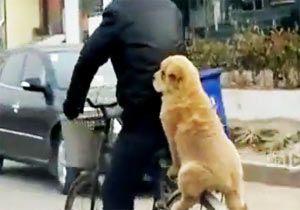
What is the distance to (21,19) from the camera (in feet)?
72.0

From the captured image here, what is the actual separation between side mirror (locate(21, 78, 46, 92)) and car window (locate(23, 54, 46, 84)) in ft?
0.30

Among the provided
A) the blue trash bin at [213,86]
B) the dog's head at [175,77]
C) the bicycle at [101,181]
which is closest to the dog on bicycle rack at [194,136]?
the dog's head at [175,77]

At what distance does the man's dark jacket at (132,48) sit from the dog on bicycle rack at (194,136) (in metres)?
0.13

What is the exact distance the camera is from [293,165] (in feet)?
33.8

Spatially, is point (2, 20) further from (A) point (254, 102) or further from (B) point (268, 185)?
(B) point (268, 185)

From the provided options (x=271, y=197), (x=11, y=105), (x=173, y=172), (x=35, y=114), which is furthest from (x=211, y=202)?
(x=11, y=105)

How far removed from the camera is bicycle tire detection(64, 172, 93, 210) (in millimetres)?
5477

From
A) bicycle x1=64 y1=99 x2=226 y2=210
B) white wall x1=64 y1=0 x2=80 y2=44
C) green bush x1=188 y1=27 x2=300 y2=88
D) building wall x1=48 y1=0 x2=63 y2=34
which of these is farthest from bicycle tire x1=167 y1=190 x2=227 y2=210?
building wall x1=48 y1=0 x2=63 y2=34

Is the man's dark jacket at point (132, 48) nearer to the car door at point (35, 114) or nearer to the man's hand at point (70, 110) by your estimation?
the man's hand at point (70, 110)

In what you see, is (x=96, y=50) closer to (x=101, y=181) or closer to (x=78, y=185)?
(x=101, y=181)

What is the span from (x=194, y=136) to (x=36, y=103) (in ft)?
19.8

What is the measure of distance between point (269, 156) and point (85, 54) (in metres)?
6.39

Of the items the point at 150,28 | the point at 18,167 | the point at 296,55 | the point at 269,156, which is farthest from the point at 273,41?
the point at 150,28

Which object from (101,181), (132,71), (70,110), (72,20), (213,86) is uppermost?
(72,20)
